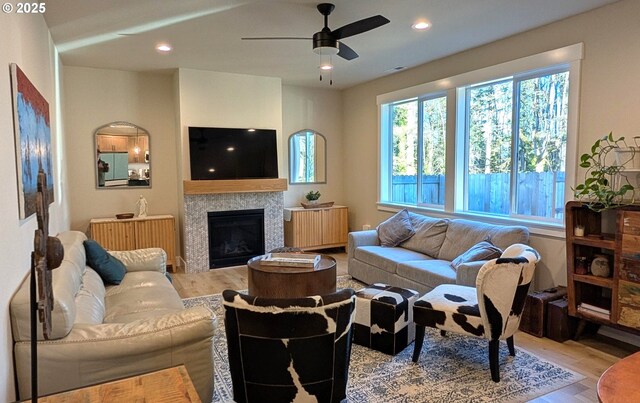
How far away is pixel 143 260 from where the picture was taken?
12.8 feet

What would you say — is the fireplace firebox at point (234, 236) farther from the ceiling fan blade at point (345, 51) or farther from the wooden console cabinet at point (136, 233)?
the ceiling fan blade at point (345, 51)

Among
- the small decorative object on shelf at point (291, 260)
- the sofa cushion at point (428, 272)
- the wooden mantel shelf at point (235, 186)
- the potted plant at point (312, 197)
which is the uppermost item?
the wooden mantel shelf at point (235, 186)

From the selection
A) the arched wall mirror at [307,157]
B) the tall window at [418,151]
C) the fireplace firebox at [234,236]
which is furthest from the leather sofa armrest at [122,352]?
the arched wall mirror at [307,157]

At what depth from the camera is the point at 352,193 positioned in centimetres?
707

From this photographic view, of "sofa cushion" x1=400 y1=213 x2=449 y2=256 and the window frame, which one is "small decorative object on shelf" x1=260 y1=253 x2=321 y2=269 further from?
the window frame

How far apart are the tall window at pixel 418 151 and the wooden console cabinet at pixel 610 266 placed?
2.04 metres

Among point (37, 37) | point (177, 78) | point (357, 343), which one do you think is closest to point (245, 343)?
point (357, 343)

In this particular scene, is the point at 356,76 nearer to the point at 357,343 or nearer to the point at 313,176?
the point at 313,176

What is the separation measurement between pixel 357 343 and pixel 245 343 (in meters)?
1.57

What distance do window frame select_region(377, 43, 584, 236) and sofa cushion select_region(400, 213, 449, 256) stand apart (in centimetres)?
35

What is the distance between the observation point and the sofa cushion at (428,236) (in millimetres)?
4652

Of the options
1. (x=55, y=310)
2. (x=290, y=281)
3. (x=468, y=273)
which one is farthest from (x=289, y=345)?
(x=468, y=273)

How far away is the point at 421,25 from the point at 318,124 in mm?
3335

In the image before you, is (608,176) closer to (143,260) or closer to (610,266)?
(610,266)
